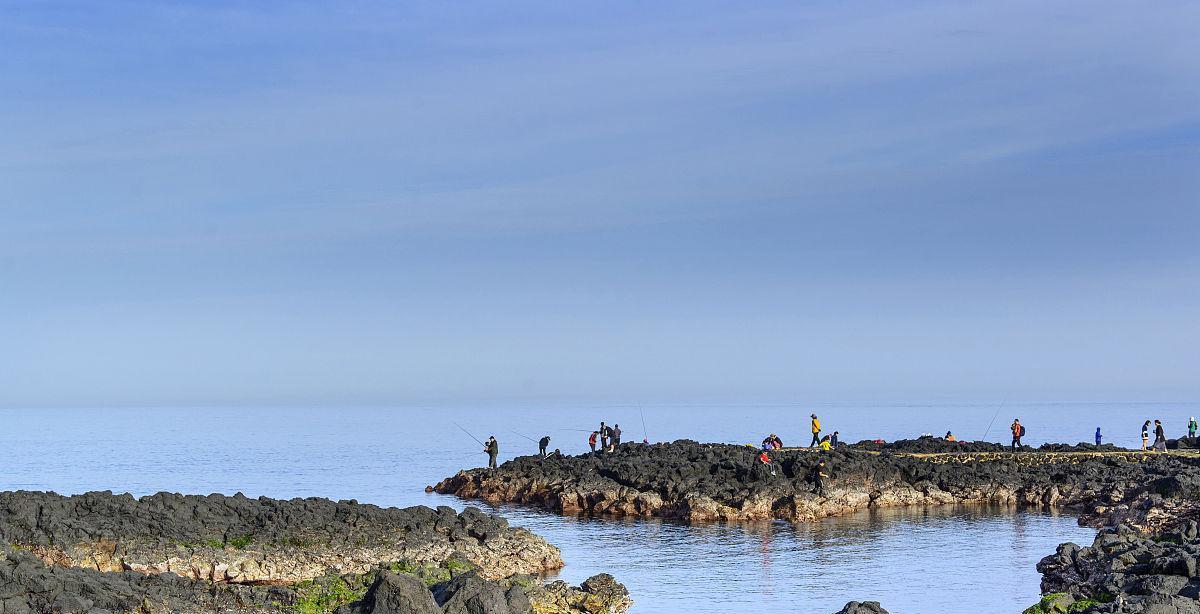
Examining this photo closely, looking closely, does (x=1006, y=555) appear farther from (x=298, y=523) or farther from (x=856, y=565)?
(x=298, y=523)

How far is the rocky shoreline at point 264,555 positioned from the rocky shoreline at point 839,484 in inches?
578

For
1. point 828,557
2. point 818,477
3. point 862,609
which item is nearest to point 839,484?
point 818,477

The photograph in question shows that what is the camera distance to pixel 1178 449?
64125mm

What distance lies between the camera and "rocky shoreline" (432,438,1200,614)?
46.2 metres

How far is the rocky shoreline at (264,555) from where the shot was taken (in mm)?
23125

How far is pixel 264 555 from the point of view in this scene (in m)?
31.5

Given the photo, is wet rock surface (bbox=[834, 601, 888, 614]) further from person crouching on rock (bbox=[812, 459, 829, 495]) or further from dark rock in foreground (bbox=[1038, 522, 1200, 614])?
person crouching on rock (bbox=[812, 459, 829, 495])

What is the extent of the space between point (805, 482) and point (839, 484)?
63.3 inches

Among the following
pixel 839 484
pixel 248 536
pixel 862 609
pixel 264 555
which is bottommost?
pixel 264 555

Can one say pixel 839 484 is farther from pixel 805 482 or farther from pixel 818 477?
pixel 805 482

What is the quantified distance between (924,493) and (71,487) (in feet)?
164

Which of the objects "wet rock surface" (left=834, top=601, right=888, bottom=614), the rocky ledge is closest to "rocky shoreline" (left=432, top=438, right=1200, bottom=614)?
the rocky ledge

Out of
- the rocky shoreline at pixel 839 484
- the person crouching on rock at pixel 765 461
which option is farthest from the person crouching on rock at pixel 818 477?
the person crouching on rock at pixel 765 461

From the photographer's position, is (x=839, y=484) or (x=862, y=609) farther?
(x=839, y=484)
